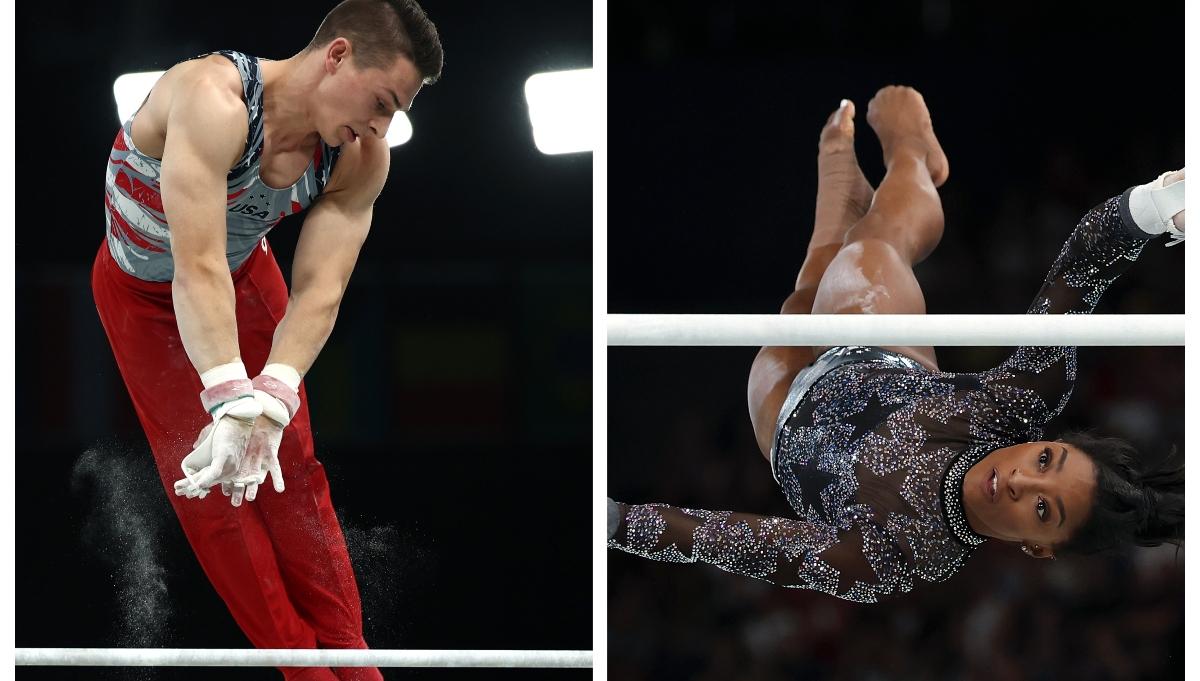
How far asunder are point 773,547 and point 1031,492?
44 centimetres

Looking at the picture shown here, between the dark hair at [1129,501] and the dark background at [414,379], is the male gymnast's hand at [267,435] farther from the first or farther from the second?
the dark hair at [1129,501]

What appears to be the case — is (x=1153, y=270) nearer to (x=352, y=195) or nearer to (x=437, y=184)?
(x=437, y=184)

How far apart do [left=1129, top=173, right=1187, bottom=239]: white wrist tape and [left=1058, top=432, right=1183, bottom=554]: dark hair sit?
374mm

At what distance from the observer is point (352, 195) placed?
2004 millimetres

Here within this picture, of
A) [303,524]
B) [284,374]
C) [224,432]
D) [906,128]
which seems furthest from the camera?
[906,128]

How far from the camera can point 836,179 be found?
223 cm

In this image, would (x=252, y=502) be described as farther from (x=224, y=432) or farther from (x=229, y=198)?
(x=229, y=198)

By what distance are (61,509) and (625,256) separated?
1.09m

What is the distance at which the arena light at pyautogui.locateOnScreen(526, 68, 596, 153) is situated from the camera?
2.03 m

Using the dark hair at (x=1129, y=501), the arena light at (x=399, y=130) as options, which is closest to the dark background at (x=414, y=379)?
the arena light at (x=399, y=130)

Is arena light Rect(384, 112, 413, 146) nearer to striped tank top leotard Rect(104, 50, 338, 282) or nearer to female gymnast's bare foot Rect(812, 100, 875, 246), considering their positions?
striped tank top leotard Rect(104, 50, 338, 282)

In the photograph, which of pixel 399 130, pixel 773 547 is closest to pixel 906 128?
pixel 773 547

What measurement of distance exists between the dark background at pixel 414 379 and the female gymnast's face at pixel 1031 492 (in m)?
0.68

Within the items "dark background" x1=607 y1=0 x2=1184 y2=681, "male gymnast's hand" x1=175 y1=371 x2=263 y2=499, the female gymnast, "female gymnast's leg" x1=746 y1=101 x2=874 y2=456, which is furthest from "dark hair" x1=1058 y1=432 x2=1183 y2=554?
"male gymnast's hand" x1=175 y1=371 x2=263 y2=499
